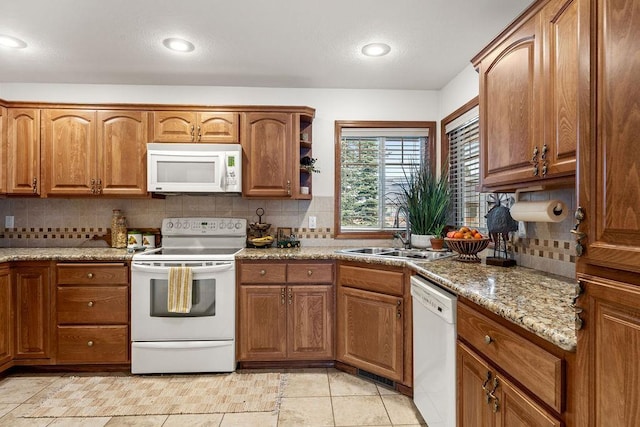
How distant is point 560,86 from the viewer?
1.37 metres

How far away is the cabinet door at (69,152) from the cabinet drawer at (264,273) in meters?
1.48

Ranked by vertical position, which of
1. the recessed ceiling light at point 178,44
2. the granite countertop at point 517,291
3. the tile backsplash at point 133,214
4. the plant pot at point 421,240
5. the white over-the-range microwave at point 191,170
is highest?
Result: the recessed ceiling light at point 178,44

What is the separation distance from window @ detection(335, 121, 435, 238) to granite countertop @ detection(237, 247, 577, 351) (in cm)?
95

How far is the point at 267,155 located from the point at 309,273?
3.48 ft

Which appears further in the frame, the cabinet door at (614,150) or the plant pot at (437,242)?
the plant pot at (437,242)

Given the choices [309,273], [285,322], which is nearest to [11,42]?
[309,273]

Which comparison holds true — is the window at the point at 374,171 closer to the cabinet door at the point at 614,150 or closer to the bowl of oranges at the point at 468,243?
the bowl of oranges at the point at 468,243

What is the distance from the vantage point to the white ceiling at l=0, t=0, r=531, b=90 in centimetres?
199

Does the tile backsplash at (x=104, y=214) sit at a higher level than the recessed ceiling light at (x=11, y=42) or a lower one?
lower

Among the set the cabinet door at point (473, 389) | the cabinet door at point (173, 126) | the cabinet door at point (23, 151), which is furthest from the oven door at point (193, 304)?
the cabinet door at point (473, 389)

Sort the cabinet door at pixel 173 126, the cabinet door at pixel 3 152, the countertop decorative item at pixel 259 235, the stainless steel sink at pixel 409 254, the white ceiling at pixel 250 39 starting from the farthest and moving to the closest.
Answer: the countertop decorative item at pixel 259 235, the cabinet door at pixel 173 126, the cabinet door at pixel 3 152, the stainless steel sink at pixel 409 254, the white ceiling at pixel 250 39

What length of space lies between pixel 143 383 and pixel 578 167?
9.31 ft

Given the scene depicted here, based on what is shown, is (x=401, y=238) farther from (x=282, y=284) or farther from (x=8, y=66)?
(x=8, y=66)

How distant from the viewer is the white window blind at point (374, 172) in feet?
11.0
